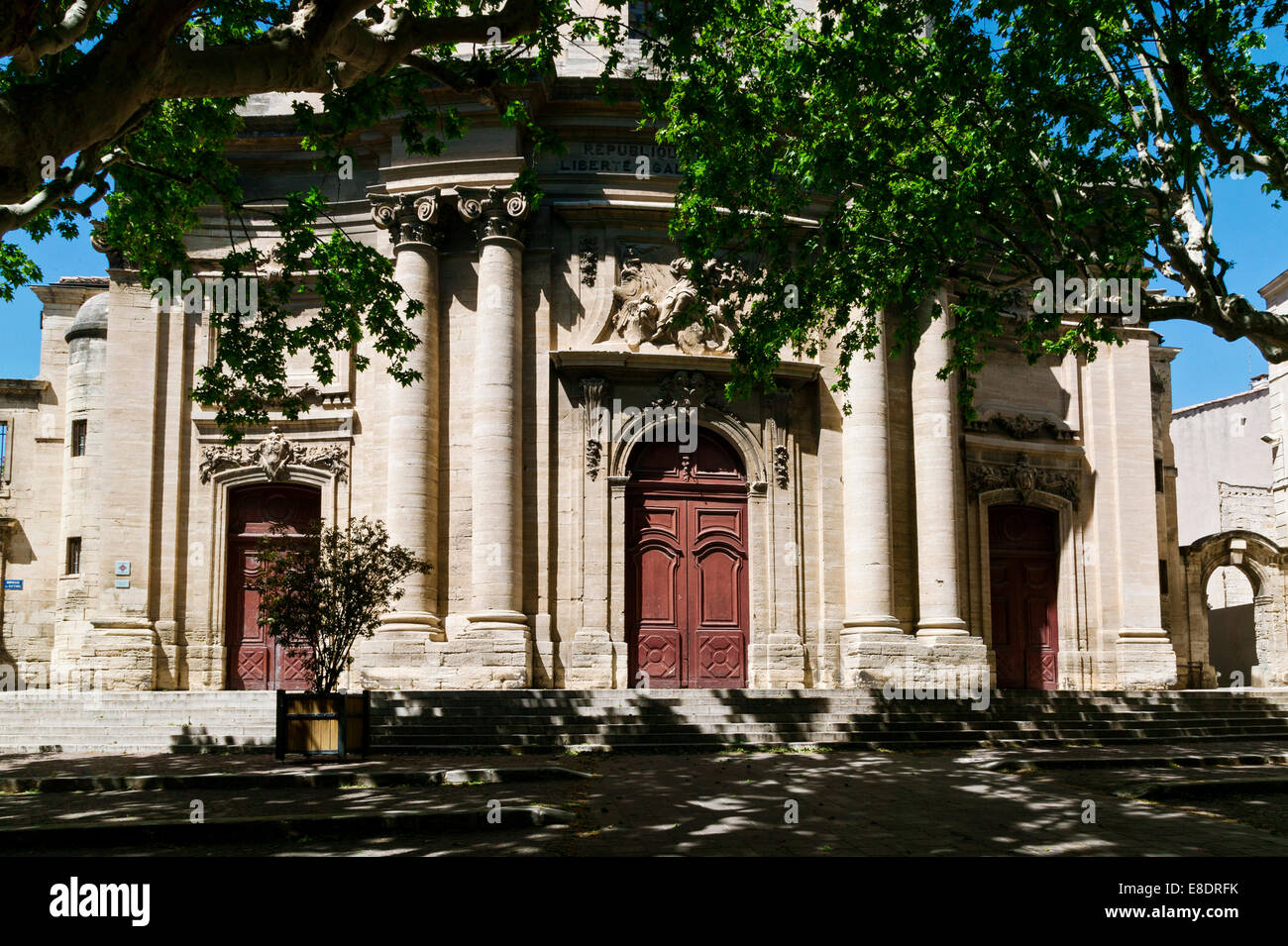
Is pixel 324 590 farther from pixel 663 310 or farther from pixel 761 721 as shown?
pixel 663 310

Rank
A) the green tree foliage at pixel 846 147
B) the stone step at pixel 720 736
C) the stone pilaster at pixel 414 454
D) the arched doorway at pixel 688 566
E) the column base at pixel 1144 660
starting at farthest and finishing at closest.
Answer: the column base at pixel 1144 660 < the arched doorway at pixel 688 566 < the stone pilaster at pixel 414 454 < the stone step at pixel 720 736 < the green tree foliage at pixel 846 147

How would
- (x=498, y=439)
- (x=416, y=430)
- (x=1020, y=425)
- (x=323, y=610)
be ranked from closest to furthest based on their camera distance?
(x=323, y=610)
(x=498, y=439)
(x=416, y=430)
(x=1020, y=425)

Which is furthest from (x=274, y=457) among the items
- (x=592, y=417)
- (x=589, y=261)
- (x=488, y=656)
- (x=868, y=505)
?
(x=868, y=505)

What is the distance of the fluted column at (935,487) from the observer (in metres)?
19.3

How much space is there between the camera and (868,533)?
19.2m

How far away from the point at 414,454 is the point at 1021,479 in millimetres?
11054

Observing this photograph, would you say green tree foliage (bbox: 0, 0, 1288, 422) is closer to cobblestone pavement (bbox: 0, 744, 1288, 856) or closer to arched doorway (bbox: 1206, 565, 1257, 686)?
cobblestone pavement (bbox: 0, 744, 1288, 856)

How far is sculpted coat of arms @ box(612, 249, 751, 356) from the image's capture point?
62.9 feet

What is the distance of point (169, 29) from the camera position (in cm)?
757

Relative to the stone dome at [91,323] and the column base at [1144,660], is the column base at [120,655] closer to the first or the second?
the stone dome at [91,323]

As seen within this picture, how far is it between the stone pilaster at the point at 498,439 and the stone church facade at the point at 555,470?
0.05 meters

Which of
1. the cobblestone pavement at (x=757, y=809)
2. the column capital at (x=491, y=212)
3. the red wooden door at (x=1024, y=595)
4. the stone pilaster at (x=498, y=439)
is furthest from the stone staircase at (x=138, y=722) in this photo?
the red wooden door at (x=1024, y=595)

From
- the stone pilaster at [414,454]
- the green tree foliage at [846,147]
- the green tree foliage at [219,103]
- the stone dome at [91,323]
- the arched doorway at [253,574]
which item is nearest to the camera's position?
the green tree foliage at [219,103]

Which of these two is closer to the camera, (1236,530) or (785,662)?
(785,662)
